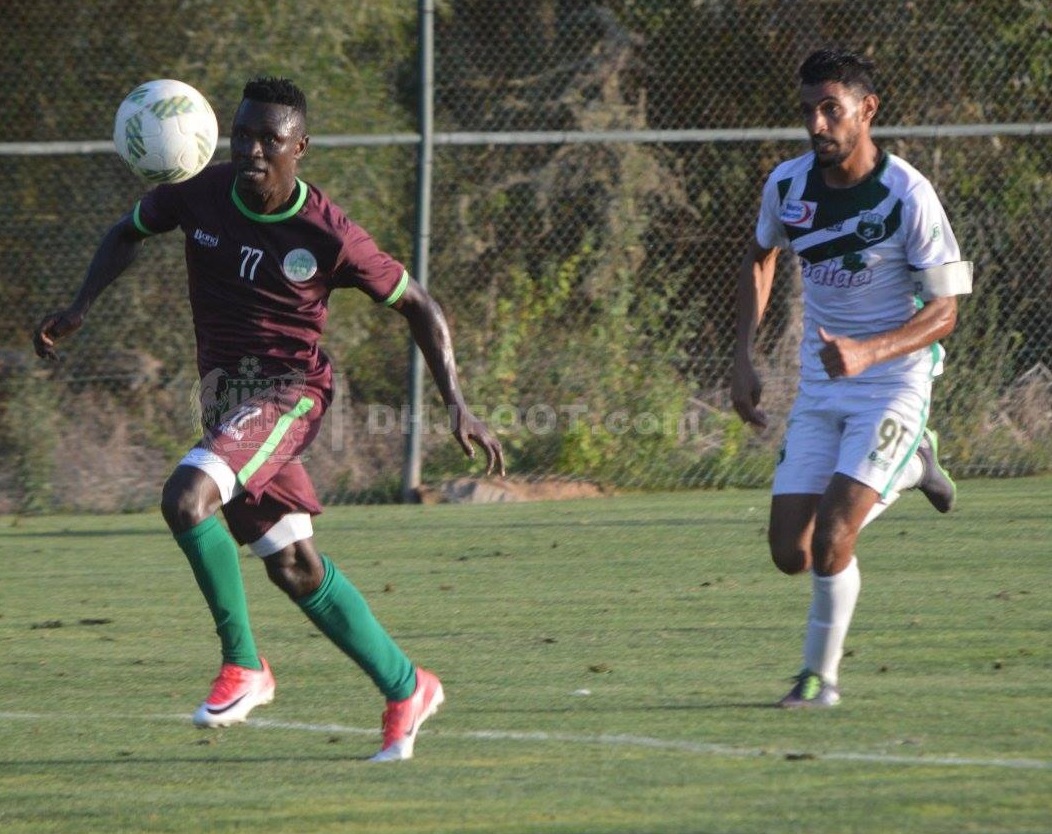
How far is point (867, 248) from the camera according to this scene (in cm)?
607

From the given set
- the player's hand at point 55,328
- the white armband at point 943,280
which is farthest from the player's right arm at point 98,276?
the white armband at point 943,280

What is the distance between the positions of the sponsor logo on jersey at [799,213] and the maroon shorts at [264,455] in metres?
1.81

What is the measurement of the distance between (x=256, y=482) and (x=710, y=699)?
1691mm

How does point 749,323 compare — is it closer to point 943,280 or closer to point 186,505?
point 943,280

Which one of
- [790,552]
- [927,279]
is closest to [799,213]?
[927,279]

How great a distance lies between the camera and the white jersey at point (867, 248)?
236 inches

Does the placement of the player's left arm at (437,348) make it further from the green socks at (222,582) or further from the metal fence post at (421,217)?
the metal fence post at (421,217)

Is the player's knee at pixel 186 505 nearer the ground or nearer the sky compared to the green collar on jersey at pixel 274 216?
nearer the ground

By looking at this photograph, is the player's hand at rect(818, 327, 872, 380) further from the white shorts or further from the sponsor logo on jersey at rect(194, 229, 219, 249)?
the sponsor logo on jersey at rect(194, 229, 219, 249)

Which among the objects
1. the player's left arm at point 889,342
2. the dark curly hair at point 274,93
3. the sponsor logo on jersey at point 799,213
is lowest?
the player's left arm at point 889,342

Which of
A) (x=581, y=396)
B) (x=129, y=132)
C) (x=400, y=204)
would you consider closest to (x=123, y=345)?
(x=400, y=204)

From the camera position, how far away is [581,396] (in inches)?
523

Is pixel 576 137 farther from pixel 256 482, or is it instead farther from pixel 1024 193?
pixel 256 482

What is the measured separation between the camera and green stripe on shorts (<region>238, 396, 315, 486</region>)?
18.5 ft
